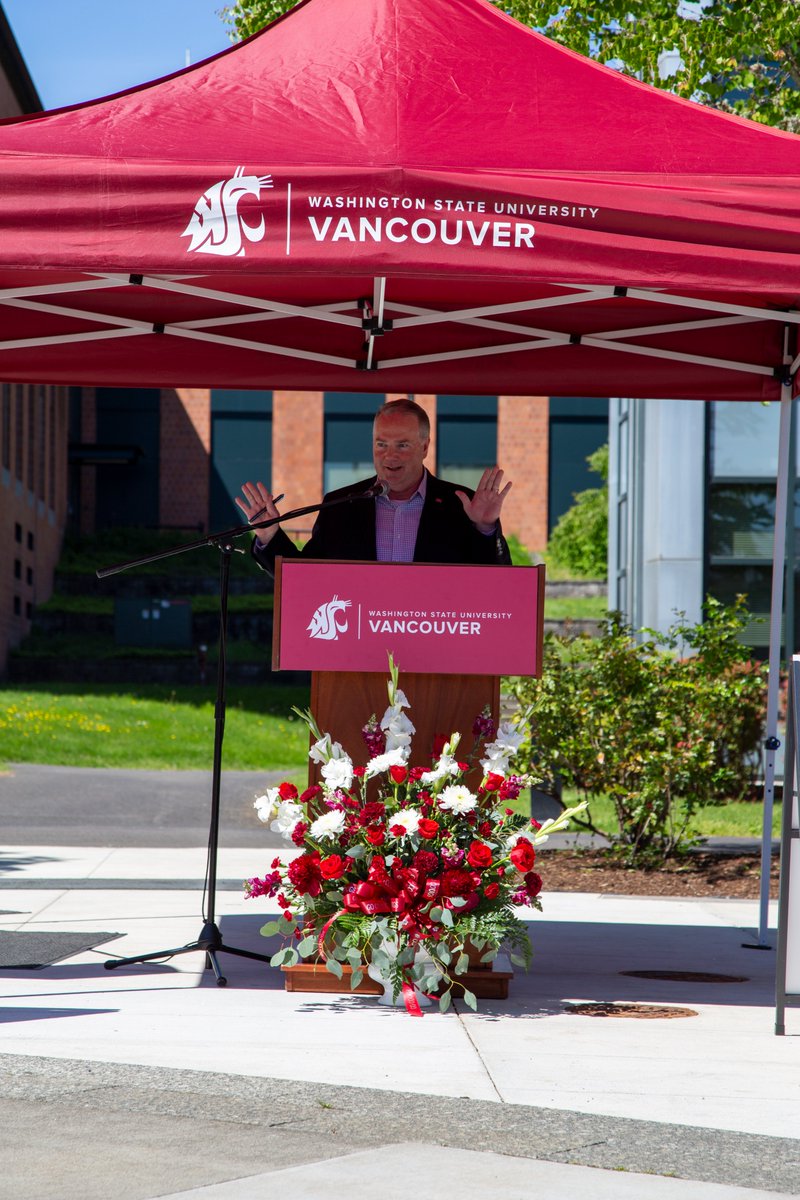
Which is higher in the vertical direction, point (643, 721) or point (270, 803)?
point (643, 721)

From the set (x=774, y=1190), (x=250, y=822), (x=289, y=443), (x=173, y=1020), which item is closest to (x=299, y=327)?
(x=173, y=1020)

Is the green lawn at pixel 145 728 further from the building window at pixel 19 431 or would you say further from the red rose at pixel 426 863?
the red rose at pixel 426 863

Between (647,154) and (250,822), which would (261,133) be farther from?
(250,822)

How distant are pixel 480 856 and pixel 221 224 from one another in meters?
2.42

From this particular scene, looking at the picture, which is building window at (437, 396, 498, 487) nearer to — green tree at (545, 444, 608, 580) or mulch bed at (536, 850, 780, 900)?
green tree at (545, 444, 608, 580)

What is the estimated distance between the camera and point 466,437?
45219 millimetres

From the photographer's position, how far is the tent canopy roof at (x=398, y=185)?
198 inches

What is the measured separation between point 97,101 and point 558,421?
40674mm

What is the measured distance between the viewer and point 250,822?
15.1 meters

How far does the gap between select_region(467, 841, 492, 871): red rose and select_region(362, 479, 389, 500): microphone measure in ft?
4.70

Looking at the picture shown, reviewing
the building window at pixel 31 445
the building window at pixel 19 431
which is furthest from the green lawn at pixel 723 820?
the building window at pixel 31 445

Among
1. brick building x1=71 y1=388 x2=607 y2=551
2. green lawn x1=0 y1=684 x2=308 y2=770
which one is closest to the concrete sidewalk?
green lawn x1=0 y1=684 x2=308 y2=770

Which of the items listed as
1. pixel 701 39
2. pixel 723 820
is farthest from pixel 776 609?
pixel 723 820

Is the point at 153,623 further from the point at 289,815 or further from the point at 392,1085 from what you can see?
the point at 392,1085
